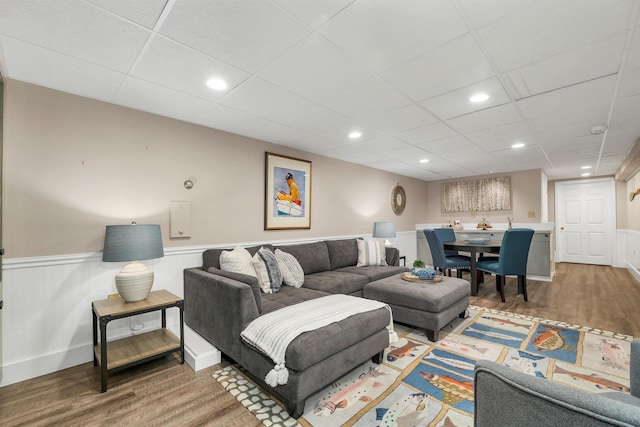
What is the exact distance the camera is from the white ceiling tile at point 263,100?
2.40m

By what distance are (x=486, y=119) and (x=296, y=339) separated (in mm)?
2982

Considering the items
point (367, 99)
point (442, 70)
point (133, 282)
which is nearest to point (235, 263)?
point (133, 282)

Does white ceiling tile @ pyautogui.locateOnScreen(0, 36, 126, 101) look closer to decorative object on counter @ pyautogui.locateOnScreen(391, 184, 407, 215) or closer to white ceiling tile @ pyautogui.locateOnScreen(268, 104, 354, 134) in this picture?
white ceiling tile @ pyautogui.locateOnScreen(268, 104, 354, 134)

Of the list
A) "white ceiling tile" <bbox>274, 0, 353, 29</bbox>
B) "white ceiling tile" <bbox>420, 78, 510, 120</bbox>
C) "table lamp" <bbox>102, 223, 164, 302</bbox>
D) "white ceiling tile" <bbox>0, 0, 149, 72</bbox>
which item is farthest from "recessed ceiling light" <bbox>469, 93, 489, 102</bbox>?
"table lamp" <bbox>102, 223, 164, 302</bbox>

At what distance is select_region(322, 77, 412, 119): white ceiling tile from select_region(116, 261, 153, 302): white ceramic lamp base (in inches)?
86.2

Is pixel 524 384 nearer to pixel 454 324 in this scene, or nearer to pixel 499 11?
pixel 499 11

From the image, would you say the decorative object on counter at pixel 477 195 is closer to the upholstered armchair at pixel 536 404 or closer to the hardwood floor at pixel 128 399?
the hardwood floor at pixel 128 399

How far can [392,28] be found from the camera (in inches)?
64.9

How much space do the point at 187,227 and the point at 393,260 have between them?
3.14 metres

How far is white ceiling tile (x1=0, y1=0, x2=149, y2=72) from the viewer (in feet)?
4.94

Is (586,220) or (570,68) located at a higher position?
(570,68)

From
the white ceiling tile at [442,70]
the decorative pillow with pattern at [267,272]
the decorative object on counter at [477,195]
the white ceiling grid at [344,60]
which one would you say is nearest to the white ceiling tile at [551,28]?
the white ceiling grid at [344,60]

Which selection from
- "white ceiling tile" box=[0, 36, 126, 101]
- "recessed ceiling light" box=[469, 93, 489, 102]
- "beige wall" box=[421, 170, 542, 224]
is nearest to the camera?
"white ceiling tile" box=[0, 36, 126, 101]

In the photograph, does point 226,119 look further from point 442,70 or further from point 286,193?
point 442,70
